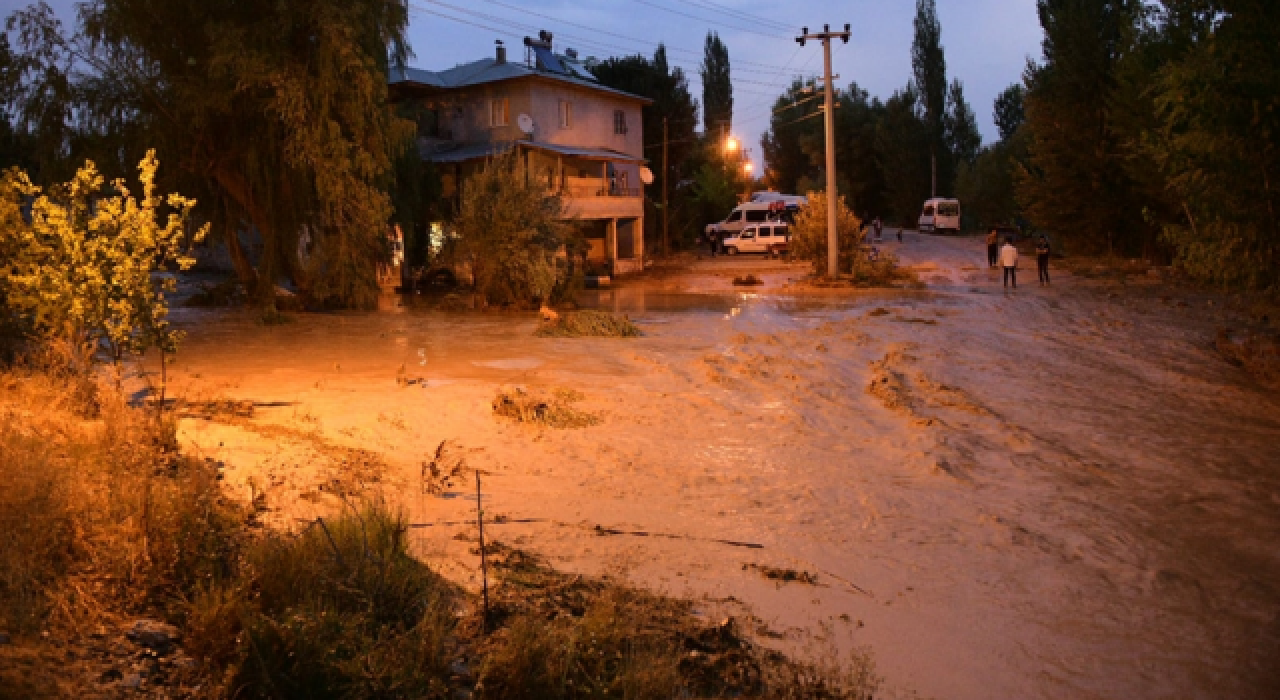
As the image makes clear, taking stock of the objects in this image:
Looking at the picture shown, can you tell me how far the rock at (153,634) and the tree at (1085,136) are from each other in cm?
3888

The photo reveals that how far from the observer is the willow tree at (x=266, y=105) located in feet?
75.4

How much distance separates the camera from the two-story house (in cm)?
3825

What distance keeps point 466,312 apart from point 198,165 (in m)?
7.56

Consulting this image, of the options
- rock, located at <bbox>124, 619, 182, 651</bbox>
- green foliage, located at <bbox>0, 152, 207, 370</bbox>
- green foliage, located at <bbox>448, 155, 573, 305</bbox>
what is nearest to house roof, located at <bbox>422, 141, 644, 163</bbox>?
green foliage, located at <bbox>448, 155, 573, 305</bbox>

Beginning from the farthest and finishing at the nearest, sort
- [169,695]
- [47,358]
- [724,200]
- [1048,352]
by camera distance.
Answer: [724,200] → [1048,352] → [47,358] → [169,695]

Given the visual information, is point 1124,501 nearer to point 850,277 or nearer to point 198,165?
point 198,165

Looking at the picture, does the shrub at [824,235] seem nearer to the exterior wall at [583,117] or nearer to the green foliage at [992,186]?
the exterior wall at [583,117]

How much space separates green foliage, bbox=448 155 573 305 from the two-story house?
8965 mm

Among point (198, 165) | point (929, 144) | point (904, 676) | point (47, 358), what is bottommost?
point (904, 676)

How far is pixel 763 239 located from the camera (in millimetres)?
49625

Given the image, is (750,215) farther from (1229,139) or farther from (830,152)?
(1229,139)

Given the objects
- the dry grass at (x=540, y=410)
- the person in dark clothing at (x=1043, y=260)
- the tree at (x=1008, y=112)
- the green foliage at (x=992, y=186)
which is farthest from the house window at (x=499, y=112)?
the tree at (x=1008, y=112)

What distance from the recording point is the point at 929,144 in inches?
2965

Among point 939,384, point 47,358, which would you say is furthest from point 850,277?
point 47,358
